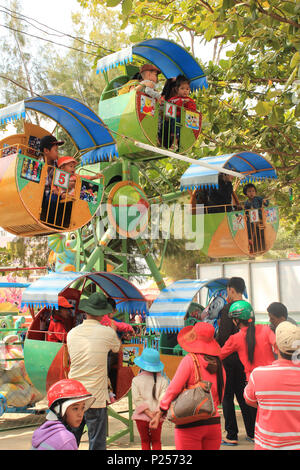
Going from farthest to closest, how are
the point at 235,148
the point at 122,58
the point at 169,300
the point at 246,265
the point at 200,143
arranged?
the point at 246,265 → the point at 200,143 → the point at 235,148 → the point at 169,300 → the point at 122,58

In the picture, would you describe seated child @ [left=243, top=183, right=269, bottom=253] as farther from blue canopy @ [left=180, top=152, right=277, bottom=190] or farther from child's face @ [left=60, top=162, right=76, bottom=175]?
child's face @ [left=60, top=162, right=76, bottom=175]

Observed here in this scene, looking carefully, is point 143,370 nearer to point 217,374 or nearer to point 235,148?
point 217,374

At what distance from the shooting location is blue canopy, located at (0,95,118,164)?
7.50 meters

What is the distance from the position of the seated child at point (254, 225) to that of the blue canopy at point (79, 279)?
91.1 inches

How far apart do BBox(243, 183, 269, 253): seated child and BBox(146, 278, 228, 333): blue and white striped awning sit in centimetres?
130

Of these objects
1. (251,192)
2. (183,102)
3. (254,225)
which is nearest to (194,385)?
(254,225)

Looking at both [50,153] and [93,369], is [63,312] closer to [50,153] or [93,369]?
[50,153]

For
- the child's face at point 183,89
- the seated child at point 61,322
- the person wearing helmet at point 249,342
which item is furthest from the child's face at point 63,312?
the child's face at point 183,89

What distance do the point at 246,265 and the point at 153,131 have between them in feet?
24.4

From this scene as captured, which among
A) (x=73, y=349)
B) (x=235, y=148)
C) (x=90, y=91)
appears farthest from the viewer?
(x=90, y=91)

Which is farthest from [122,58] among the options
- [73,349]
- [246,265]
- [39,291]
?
[246,265]

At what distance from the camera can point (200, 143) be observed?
40.8 ft

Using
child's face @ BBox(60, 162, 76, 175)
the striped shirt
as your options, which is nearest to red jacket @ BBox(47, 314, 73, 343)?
child's face @ BBox(60, 162, 76, 175)

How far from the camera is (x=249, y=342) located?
7.46 m
